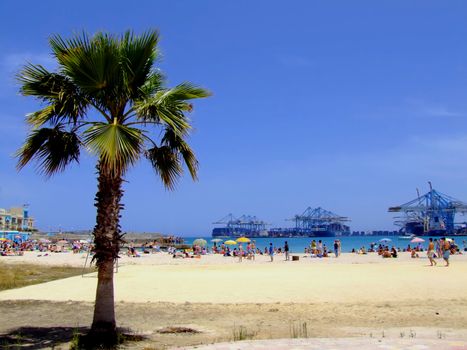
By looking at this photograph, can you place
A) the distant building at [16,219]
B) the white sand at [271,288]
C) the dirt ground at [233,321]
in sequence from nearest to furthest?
the dirt ground at [233,321], the white sand at [271,288], the distant building at [16,219]

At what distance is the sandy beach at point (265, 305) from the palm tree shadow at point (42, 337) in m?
0.50

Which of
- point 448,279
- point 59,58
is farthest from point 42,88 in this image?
point 448,279

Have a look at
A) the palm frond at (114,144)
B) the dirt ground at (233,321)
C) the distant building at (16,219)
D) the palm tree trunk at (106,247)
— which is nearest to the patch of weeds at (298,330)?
the dirt ground at (233,321)

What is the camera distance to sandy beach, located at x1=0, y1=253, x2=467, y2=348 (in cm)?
940

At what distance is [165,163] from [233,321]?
4.08 metres

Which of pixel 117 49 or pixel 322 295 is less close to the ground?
pixel 117 49

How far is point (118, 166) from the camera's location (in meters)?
7.48

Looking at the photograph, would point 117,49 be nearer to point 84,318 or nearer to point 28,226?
point 84,318

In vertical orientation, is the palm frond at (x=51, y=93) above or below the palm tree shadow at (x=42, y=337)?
above

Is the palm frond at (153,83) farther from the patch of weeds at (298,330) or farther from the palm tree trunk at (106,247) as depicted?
the patch of weeds at (298,330)

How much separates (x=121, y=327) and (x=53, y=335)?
1318 mm

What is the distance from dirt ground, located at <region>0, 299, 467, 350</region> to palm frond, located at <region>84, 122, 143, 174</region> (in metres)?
3.11

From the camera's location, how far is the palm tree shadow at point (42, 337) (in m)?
8.05

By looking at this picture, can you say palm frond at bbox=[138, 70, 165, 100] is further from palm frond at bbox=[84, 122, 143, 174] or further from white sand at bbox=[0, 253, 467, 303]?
white sand at bbox=[0, 253, 467, 303]
